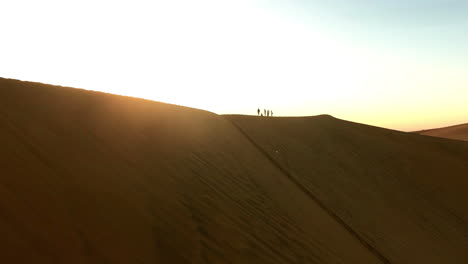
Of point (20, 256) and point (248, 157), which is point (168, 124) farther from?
point (20, 256)

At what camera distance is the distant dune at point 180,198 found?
142 inches

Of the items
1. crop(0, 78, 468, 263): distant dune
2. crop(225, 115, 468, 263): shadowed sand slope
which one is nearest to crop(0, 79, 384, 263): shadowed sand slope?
crop(0, 78, 468, 263): distant dune

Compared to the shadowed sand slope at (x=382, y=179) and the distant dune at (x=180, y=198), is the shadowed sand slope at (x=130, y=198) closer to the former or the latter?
the distant dune at (x=180, y=198)

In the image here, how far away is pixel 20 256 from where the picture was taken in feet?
9.43

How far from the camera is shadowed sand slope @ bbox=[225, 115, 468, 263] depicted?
8594 mm

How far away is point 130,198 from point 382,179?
10786 mm

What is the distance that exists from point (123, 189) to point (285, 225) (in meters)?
2.63

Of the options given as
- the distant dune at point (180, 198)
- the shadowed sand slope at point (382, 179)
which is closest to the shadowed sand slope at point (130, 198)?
the distant dune at point (180, 198)

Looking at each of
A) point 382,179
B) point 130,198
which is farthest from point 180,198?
point 382,179

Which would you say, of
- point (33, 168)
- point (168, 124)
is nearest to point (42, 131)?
point (33, 168)

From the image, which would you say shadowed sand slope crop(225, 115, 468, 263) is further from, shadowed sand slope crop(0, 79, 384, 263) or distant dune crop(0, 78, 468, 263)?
shadowed sand slope crop(0, 79, 384, 263)

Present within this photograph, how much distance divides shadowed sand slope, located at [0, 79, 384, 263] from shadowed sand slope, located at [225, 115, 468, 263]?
4.36ft

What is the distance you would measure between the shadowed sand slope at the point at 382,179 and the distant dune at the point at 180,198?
7cm

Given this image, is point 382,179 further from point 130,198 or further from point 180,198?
point 130,198
